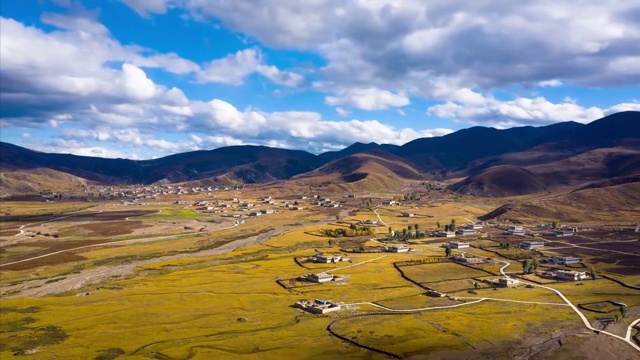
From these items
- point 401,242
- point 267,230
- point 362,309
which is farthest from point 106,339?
point 267,230

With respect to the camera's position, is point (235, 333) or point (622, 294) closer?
point (235, 333)

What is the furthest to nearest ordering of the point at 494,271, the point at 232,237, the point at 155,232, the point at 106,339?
the point at 155,232 → the point at 232,237 → the point at 494,271 → the point at 106,339

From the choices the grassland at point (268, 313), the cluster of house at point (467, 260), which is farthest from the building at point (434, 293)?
the cluster of house at point (467, 260)

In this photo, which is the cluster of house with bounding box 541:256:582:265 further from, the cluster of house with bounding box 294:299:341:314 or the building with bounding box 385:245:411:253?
the cluster of house with bounding box 294:299:341:314

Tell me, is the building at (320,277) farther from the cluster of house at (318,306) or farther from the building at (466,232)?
the building at (466,232)


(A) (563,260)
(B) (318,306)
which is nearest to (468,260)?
(A) (563,260)

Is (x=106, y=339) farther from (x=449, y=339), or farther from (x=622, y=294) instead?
(x=622, y=294)
